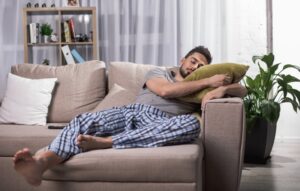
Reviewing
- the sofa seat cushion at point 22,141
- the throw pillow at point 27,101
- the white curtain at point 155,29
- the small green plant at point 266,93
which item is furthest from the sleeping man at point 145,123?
the white curtain at point 155,29

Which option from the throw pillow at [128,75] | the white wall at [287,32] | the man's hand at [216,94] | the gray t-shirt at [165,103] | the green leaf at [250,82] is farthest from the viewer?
the white wall at [287,32]

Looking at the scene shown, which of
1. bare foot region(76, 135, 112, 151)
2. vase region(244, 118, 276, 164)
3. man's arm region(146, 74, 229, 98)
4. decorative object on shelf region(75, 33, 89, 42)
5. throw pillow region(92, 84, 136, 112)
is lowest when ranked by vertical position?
vase region(244, 118, 276, 164)

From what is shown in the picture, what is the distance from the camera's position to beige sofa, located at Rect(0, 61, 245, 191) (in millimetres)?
1936

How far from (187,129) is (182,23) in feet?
8.26

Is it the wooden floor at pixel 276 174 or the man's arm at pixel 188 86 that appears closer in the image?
the man's arm at pixel 188 86

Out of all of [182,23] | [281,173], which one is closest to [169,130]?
[281,173]

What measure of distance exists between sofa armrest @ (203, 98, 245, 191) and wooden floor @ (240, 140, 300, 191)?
0.46 m

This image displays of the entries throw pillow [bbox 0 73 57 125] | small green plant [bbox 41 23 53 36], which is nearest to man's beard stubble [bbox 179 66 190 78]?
throw pillow [bbox 0 73 57 125]

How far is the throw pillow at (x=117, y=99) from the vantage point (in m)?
2.80

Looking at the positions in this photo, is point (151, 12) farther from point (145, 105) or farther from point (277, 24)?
point (145, 105)

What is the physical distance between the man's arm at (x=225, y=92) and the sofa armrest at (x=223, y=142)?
9 cm

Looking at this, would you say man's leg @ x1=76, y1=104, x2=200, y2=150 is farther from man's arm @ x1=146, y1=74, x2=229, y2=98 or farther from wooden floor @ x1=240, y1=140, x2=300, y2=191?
wooden floor @ x1=240, y1=140, x2=300, y2=191

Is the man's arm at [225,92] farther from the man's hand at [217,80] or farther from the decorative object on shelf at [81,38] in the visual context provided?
the decorative object on shelf at [81,38]

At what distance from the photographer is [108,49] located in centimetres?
455
